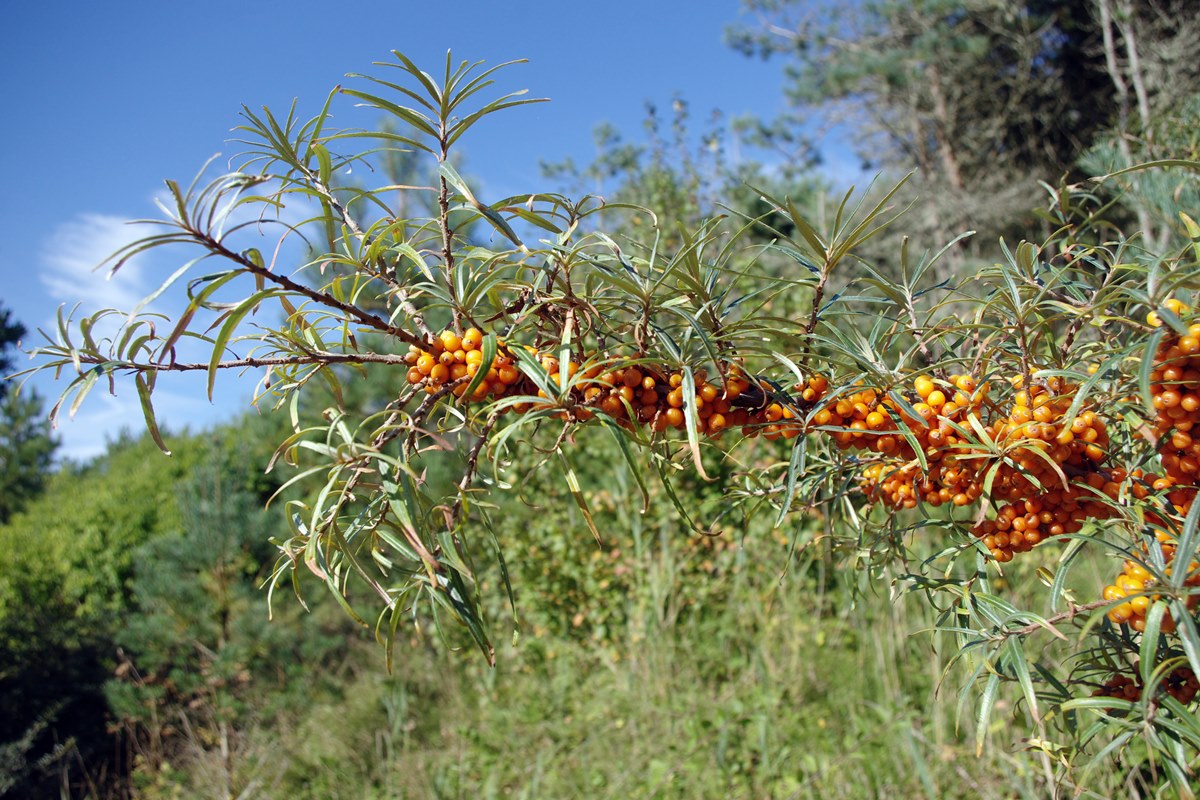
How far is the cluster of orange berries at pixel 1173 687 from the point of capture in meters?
0.57

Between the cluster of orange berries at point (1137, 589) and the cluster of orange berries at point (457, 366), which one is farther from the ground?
the cluster of orange berries at point (457, 366)

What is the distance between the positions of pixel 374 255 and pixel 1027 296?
47 cm

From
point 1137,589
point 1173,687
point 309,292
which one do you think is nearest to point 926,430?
point 1137,589

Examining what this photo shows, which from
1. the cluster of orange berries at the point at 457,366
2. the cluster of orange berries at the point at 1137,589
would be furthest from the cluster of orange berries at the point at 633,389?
the cluster of orange berries at the point at 1137,589

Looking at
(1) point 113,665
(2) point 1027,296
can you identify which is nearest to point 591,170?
(1) point 113,665

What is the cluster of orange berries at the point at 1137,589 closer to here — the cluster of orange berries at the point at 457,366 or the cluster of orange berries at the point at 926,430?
the cluster of orange berries at the point at 926,430

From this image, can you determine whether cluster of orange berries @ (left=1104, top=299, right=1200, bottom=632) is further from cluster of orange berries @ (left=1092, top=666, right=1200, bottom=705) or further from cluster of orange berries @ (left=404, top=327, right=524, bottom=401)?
cluster of orange berries @ (left=404, top=327, right=524, bottom=401)

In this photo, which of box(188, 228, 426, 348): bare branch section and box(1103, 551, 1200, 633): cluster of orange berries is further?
box(1103, 551, 1200, 633): cluster of orange berries

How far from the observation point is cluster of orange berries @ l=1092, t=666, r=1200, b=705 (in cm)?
57

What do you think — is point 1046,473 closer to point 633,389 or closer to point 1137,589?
point 1137,589

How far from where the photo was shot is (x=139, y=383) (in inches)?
18.0

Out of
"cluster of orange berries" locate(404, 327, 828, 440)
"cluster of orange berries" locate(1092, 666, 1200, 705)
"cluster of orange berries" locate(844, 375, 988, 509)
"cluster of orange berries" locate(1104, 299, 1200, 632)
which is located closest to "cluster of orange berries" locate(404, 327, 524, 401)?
"cluster of orange berries" locate(404, 327, 828, 440)

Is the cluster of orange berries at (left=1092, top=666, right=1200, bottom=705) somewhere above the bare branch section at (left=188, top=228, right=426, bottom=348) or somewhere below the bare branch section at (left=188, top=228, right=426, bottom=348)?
below

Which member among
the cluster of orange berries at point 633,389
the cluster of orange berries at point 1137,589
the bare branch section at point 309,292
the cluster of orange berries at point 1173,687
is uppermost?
the bare branch section at point 309,292
